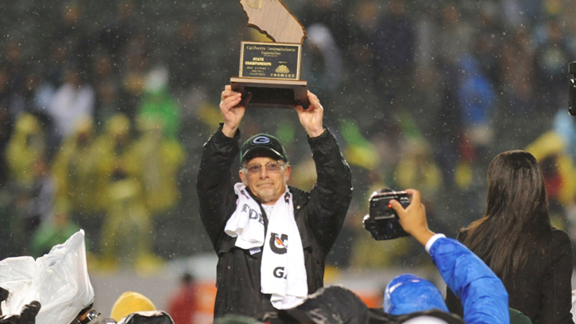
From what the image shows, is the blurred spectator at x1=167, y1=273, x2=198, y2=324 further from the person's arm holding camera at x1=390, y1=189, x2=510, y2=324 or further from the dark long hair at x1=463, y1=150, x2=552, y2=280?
the person's arm holding camera at x1=390, y1=189, x2=510, y2=324

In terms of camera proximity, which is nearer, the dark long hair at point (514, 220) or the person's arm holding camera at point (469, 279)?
the person's arm holding camera at point (469, 279)

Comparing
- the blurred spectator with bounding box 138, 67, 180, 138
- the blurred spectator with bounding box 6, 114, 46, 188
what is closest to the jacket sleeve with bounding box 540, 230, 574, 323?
the blurred spectator with bounding box 138, 67, 180, 138

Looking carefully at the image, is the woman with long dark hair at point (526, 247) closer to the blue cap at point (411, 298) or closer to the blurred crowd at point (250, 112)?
the blue cap at point (411, 298)

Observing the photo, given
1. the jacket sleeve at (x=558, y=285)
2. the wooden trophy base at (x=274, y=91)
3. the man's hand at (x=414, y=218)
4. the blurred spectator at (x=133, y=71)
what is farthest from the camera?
the blurred spectator at (x=133, y=71)

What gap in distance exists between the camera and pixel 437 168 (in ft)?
19.6

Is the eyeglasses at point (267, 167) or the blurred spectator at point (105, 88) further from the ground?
the blurred spectator at point (105, 88)

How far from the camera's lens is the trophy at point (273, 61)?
2654mm

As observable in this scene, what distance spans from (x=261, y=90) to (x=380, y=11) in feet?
11.8

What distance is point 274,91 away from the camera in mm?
2809

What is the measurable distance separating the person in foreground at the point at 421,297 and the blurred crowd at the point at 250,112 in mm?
4286

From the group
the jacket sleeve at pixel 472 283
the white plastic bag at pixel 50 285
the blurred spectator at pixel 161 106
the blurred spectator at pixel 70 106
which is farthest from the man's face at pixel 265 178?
the blurred spectator at pixel 70 106

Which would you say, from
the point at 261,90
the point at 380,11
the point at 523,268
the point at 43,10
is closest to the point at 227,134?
the point at 261,90

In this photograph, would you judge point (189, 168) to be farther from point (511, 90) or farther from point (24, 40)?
point (511, 90)

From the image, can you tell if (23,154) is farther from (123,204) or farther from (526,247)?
(526,247)
